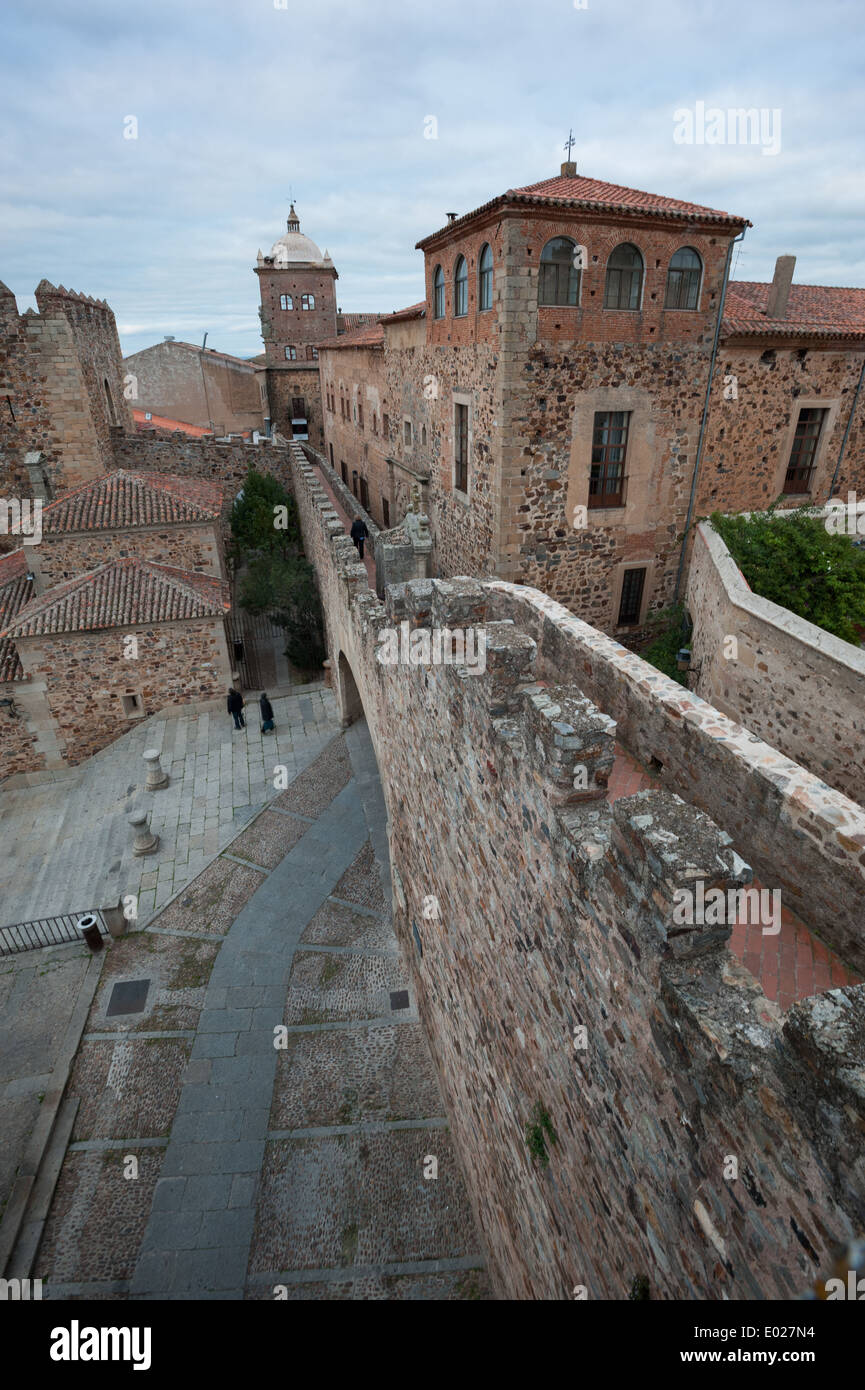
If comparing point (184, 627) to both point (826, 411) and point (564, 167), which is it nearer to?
point (564, 167)

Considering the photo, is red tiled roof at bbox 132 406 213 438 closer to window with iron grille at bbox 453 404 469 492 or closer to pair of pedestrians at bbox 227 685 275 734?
pair of pedestrians at bbox 227 685 275 734

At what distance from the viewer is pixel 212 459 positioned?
25516 millimetres

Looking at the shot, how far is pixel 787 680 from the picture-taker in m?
8.22

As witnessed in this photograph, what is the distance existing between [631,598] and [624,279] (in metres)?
5.63

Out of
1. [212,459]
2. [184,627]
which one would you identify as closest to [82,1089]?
[184,627]

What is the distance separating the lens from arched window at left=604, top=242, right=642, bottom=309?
10516 mm

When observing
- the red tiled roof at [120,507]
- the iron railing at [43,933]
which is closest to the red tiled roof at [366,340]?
the red tiled roof at [120,507]

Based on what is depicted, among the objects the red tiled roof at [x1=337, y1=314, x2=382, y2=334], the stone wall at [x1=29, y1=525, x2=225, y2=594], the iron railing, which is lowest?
the iron railing

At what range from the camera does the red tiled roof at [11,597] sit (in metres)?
14.7

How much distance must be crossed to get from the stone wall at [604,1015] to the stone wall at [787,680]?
9.85ft

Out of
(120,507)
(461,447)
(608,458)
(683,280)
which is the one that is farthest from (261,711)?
(683,280)

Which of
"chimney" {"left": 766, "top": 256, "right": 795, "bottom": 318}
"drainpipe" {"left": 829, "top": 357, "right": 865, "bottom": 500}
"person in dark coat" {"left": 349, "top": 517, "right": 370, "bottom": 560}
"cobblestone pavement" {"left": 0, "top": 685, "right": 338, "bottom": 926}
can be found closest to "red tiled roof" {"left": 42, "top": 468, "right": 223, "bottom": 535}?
"person in dark coat" {"left": 349, "top": 517, "right": 370, "bottom": 560}

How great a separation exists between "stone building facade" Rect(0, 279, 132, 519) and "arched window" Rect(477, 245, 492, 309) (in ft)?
42.5
